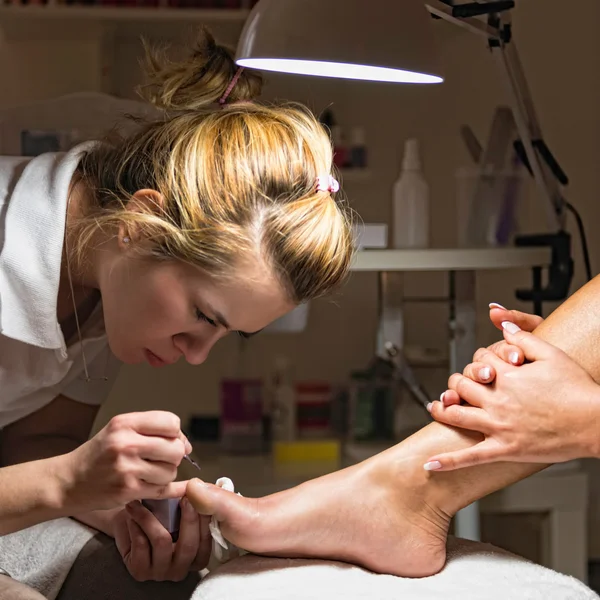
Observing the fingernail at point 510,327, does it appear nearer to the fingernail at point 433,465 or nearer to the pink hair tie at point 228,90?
the fingernail at point 433,465

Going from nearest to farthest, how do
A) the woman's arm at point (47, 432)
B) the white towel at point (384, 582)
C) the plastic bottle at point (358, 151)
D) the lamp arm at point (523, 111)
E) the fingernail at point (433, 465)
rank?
1. the white towel at point (384, 582)
2. the fingernail at point (433, 465)
3. the woman's arm at point (47, 432)
4. the lamp arm at point (523, 111)
5. the plastic bottle at point (358, 151)

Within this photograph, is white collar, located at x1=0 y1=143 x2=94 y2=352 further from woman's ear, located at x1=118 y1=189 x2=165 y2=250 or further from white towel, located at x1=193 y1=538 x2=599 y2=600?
white towel, located at x1=193 y1=538 x2=599 y2=600

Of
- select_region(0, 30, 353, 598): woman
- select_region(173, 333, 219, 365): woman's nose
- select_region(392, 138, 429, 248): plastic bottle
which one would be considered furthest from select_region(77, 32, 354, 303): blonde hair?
select_region(392, 138, 429, 248): plastic bottle

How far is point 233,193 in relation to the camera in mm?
970

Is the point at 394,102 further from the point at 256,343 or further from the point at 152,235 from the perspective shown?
the point at 152,235

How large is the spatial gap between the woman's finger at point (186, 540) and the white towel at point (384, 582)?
87mm

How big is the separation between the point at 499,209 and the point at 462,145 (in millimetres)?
552

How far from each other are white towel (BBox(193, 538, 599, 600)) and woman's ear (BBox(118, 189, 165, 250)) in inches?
15.0

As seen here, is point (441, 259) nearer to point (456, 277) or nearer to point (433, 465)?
point (456, 277)

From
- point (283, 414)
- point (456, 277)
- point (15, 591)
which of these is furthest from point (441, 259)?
point (15, 591)

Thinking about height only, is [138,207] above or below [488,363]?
above

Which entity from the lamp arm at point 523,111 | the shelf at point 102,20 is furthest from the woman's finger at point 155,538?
the shelf at point 102,20

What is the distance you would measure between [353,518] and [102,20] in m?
1.51

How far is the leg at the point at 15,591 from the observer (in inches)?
34.5
